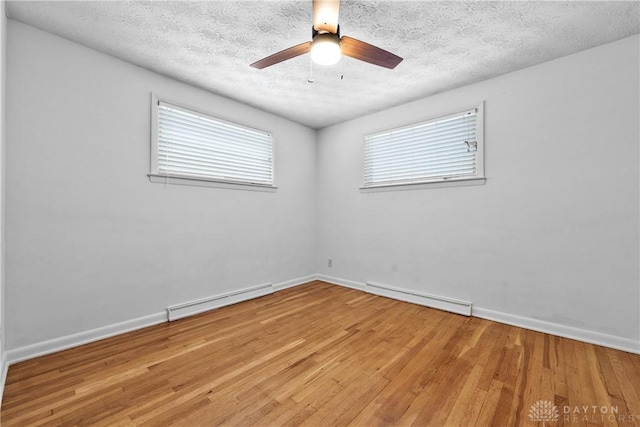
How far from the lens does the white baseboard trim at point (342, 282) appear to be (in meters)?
4.17

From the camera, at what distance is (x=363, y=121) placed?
13.8ft

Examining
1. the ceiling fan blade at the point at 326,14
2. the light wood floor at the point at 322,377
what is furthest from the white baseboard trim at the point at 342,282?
the ceiling fan blade at the point at 326,14

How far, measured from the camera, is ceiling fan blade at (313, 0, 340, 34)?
5.48 ft

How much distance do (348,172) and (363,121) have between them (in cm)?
83

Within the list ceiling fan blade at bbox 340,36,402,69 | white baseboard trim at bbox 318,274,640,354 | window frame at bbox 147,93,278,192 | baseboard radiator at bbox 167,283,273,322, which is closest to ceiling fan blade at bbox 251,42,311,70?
ceiling fan blade at bbox 340,36,402,69

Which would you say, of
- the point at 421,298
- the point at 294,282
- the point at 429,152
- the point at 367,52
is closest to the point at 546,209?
the point at 429,152

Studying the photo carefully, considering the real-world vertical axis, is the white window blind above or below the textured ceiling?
below

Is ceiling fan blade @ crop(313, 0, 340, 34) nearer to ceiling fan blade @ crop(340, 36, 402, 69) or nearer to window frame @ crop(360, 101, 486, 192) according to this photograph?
ceiling fan blade @ crop(340, 36, 402, 69)

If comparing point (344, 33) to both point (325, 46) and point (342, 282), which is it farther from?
point (342, 282)

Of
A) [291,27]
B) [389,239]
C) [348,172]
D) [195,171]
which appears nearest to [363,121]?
[348,172]

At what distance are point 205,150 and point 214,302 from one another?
1879mm

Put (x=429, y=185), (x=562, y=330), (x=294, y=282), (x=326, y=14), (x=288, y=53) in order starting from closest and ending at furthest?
(x=326, y=14), (x=288, y=53), (x=562, y=330), (x=429, y=185), (x=294, y=282)

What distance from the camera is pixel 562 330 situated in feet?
8.44

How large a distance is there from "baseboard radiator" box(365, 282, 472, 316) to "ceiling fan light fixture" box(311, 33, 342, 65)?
9.69 ft
